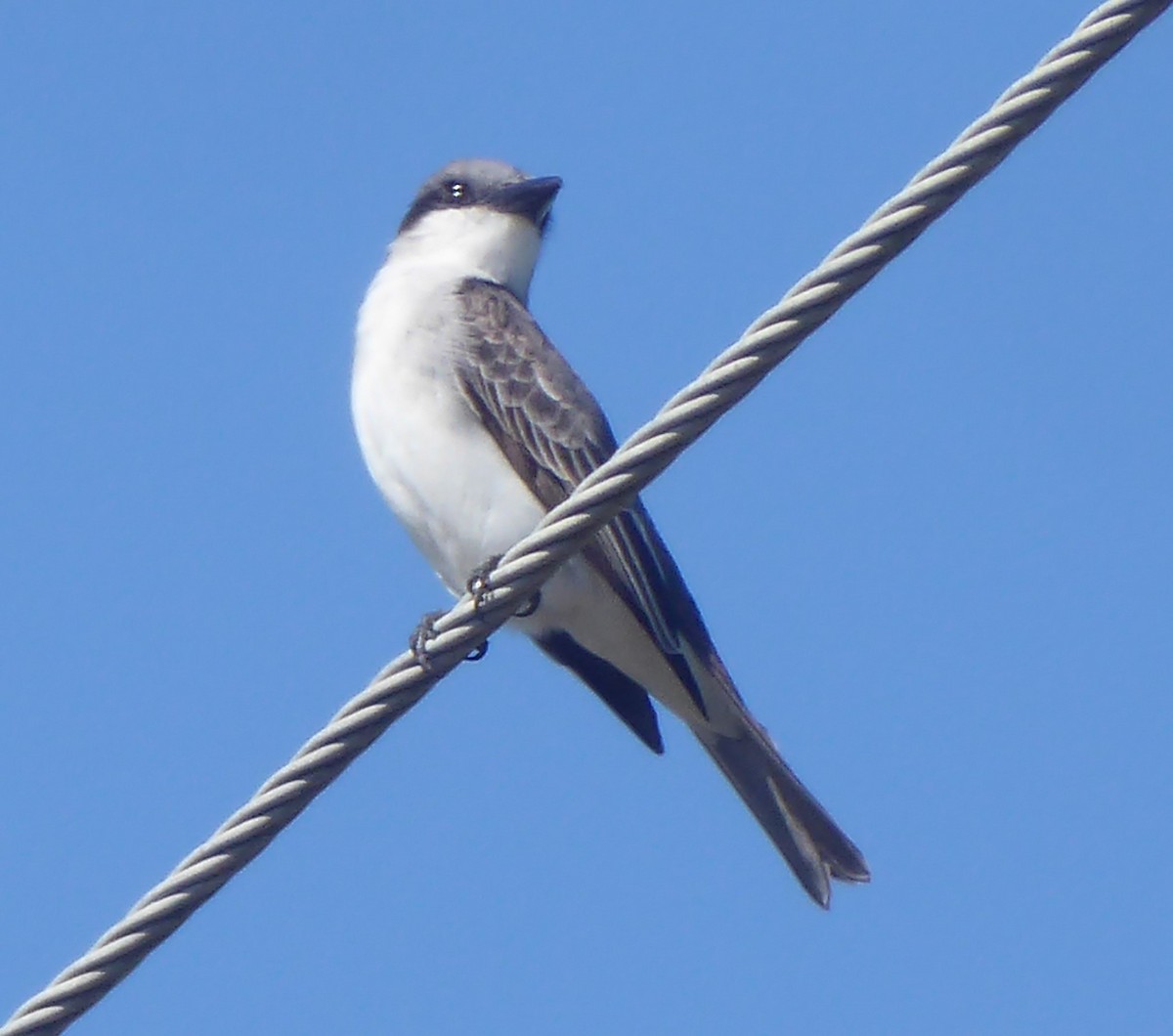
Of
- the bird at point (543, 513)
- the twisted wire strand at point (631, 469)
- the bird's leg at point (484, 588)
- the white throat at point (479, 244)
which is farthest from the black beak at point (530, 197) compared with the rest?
the twisted wire strand at point (631, 469)

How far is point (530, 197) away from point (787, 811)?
95.4 inches

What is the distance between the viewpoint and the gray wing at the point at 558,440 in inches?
233

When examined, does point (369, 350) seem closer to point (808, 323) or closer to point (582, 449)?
point (582, 449)

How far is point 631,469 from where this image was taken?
3670mm

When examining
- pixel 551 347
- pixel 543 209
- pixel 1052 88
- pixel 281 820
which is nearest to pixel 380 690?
pixel 281 820

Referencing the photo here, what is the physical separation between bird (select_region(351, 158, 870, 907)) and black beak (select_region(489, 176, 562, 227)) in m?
0.91

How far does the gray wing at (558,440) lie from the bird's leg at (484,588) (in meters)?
0.22

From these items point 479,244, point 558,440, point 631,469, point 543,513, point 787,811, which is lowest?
point 787,811

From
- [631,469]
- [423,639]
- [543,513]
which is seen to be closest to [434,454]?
[543,513]

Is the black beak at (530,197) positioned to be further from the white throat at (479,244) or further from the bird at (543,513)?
the bird at (543,513)

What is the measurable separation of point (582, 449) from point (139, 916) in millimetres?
2965

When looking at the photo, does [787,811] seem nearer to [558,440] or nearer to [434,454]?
[558,440]

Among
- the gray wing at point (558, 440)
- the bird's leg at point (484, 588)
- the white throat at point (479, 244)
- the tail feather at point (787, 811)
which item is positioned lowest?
the tail feather at point (787, 811)

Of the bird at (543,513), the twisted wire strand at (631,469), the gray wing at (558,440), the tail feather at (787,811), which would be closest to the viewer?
the twisted wire strand at (631,469)
